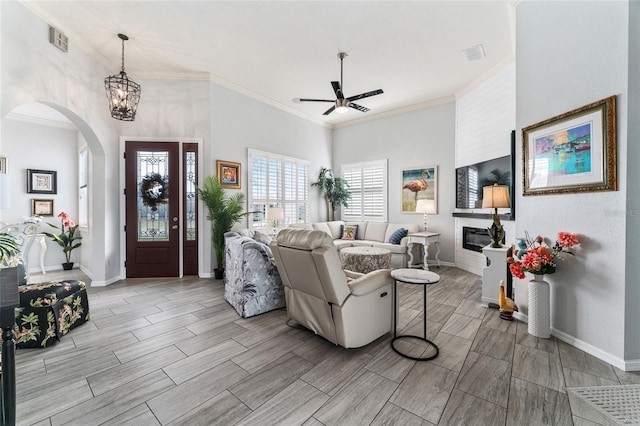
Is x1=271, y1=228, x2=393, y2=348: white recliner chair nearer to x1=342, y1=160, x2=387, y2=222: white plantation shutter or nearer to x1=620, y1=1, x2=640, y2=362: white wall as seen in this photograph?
x1=620, y1=1, x2=640, y2=362: white wall

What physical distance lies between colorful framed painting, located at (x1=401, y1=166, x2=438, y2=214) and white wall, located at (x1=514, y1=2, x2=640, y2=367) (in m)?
3.05

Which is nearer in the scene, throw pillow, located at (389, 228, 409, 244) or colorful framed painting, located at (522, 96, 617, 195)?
colorful framed painting, located at (522, 96, 617, 195)

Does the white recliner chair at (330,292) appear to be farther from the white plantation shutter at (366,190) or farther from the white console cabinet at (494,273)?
the white plantation shutter at (366,190)

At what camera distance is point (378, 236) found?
256 inches

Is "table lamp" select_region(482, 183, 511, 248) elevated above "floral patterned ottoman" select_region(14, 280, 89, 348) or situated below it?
above

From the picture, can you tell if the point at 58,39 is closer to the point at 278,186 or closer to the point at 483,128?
the point at 278,186

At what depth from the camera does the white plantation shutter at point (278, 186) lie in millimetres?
5891

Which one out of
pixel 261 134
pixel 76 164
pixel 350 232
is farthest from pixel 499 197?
pixel 76 164

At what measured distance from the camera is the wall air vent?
3.47 m

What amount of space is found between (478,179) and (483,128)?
940 mm

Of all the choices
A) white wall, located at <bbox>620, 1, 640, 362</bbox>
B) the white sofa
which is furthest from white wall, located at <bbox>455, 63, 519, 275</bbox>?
white wall, located at <bbox>620, 1, 640, 362</bbox>

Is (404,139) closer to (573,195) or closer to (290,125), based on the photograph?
(290,125)

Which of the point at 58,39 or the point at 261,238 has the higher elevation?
the point at 58,39

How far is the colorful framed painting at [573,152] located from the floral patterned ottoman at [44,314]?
5020 mm
